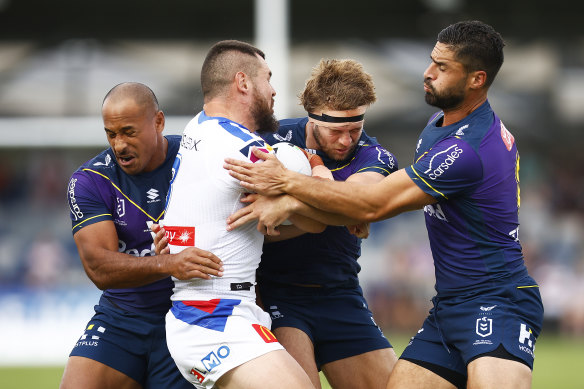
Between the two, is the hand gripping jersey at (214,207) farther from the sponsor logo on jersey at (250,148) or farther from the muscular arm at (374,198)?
the muscular arm at (374,198)

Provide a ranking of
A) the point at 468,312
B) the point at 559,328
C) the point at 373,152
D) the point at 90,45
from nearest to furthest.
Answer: the point at 468,312
the point at 373,152
the point at 559,328
the point at 90,45

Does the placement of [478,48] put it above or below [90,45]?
below

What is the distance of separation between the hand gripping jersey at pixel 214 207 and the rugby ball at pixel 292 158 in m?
0.23

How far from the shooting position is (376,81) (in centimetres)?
2181

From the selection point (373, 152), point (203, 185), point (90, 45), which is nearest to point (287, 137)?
point (373, 152)

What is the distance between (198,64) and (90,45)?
283 centimetres

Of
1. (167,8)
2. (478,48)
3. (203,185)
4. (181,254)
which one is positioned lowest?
(181,254)

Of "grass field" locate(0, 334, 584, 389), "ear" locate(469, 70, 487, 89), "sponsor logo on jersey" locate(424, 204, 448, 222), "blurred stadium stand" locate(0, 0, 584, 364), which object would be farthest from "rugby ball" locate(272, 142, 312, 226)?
"blurred stadium stand" locate(0, 0, 584, 364)

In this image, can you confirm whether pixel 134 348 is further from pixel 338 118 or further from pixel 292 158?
pixel 338 118

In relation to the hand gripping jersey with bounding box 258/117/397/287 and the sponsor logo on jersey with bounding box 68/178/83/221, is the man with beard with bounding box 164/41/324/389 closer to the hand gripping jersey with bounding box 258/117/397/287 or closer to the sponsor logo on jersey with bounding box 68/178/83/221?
the hand gripping jersey with bounding box 258/117/397/287

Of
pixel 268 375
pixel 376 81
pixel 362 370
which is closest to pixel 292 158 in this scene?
pixel 268 375

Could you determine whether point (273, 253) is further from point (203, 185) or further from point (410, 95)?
point (410, 95)

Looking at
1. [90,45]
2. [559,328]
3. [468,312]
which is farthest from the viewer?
[90,45]

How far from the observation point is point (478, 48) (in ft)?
17.4
